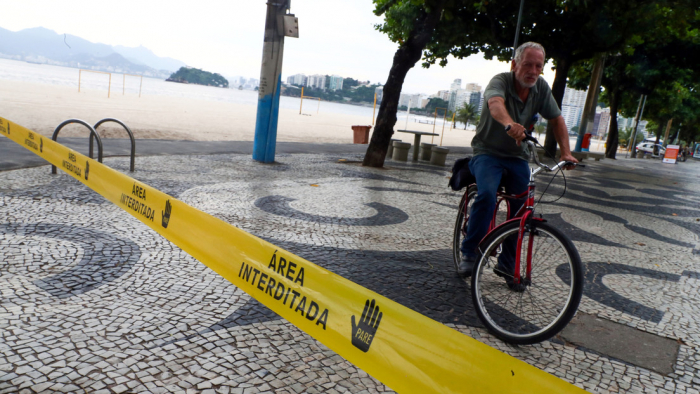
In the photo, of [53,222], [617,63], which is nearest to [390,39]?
[617,63]

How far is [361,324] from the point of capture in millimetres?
1902

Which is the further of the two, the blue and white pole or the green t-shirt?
the blue and white pole

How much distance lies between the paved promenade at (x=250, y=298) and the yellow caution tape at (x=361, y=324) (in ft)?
1.46

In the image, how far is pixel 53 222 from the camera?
4.52m

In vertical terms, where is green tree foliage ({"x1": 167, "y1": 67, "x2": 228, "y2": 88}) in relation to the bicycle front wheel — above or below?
above

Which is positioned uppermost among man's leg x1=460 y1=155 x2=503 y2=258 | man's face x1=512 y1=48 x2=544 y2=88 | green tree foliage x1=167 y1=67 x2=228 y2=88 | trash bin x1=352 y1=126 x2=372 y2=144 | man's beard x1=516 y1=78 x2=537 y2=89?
green tree foliage x1=167 y1=67 x2=228 y2=88

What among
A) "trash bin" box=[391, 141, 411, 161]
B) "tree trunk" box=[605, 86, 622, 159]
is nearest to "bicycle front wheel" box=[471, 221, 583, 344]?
"trash bin" box=[391, 141, 411, 161]

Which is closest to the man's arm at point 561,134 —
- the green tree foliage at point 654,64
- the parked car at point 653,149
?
the green tree foliage at point 654,64

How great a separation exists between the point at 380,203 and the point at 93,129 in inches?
155

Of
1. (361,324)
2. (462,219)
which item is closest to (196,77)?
(462,219)

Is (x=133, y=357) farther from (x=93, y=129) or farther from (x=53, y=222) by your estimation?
(x=93, y=129)

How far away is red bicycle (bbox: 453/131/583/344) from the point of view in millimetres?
2826

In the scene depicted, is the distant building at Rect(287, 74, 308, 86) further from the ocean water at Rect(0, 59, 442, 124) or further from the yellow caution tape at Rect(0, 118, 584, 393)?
the yellow caution tape at Rect(0, 118, 584, 393)

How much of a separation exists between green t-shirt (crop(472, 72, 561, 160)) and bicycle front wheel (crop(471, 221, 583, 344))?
73 cm
